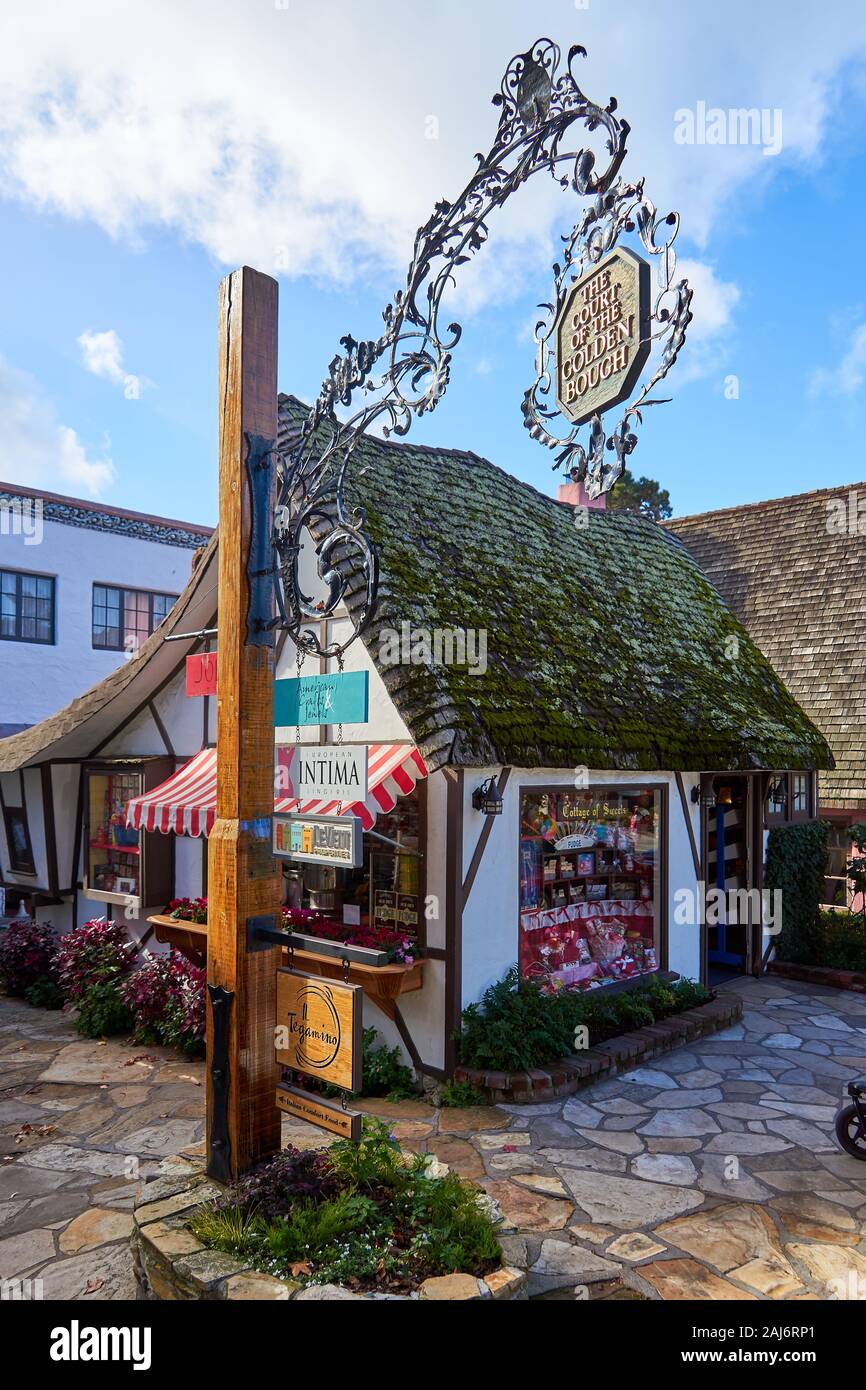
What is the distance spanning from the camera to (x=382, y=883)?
7.62 m

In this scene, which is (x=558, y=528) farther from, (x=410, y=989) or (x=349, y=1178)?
(x=349, y=1178)

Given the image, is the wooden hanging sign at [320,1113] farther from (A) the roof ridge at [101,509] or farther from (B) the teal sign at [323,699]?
(A) the roof ridge at [101,509]

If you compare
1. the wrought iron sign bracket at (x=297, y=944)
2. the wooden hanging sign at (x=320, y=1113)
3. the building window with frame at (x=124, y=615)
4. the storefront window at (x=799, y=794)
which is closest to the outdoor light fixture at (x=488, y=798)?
the wrought iron sign bracket at (x=297, y=944)

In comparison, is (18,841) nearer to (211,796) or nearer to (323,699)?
(211,796)

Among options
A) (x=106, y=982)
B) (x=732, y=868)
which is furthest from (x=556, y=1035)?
(x=732, y=868)

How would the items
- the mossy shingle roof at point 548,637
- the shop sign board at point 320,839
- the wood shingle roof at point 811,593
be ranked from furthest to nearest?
the wood shingle roof at point 811,593 < the mossy shingle roof at point 548,637 < the shop sign board at point 320,839

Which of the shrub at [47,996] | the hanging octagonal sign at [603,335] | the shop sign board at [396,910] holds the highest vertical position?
the hanging octagonal sign at [603,335]

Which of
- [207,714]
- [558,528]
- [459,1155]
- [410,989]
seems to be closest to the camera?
[459,1155]

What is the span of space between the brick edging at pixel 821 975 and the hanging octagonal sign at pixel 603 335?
9.57 m

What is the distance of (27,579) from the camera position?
57.9 ft

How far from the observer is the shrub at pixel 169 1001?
785cm

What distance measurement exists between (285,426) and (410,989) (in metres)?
5.15

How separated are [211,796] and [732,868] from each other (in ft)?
23.4

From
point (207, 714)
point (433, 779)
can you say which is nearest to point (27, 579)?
point (207, 714)
